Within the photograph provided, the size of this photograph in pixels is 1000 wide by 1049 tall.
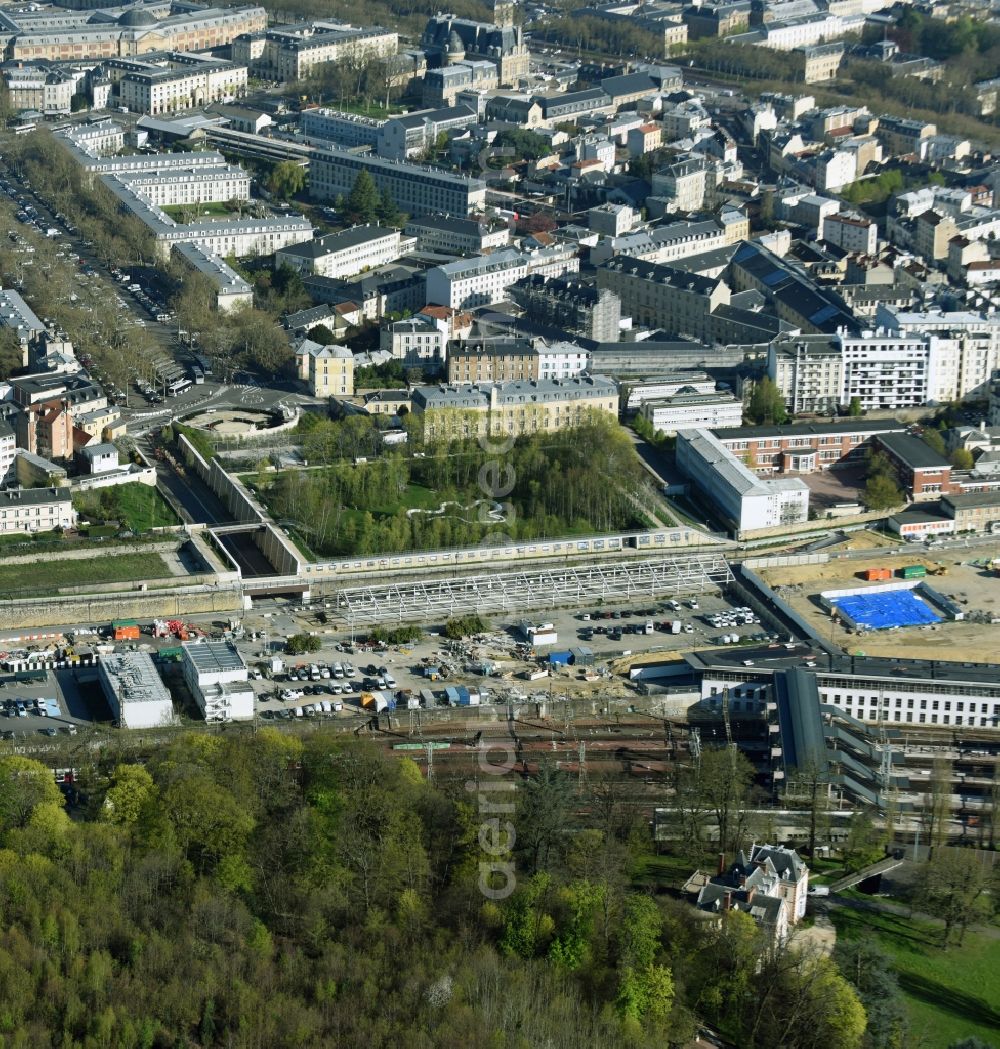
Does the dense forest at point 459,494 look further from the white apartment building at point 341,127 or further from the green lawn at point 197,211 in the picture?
the white apartment building at point 341,127

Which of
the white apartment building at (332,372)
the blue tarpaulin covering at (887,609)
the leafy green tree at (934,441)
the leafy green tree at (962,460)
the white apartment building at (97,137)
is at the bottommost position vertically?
the blue tarpaulin covering at (887,609)

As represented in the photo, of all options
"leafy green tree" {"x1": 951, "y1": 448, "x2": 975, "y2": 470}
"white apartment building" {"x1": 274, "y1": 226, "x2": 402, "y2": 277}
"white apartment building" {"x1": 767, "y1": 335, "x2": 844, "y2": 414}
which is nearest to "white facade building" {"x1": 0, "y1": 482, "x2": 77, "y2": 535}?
"white apartment building" {"x1": 274, "y1": 226, "x2": 402, "y2": 277}

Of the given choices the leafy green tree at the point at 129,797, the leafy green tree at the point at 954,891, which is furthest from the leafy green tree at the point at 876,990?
the leafy green tree at the point at 129,797

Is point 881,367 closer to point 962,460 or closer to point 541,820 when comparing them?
point 962,460

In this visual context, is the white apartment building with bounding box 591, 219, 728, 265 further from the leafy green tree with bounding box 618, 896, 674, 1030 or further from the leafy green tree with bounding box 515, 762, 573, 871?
the leafy green tree with bounding box 618, 896, 674, 1030

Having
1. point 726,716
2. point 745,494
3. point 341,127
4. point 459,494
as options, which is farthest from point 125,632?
point 341,127

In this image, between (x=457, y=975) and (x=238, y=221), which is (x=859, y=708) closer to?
(x=457, y=975)

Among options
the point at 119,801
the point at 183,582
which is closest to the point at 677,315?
the point at 183,582

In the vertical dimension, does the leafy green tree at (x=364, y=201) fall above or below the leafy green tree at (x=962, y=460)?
above
